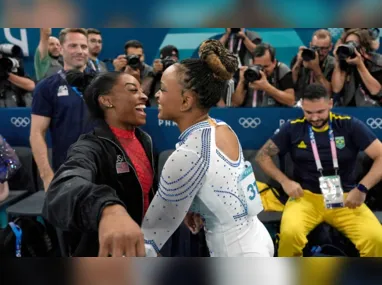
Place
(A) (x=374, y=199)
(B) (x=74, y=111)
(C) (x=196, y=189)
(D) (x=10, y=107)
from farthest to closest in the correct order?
(D) (x=10, y=107) < (A) (x=374, y=199) < (B) (x=74, y=111) < (C) (x=196, y=189)

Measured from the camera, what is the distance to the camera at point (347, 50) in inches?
57.9

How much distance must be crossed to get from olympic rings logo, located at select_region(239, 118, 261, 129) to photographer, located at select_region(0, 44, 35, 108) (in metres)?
0.77

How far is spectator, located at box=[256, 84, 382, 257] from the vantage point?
4.27 ft

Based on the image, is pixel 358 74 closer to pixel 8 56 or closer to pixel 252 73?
pixel 252 73

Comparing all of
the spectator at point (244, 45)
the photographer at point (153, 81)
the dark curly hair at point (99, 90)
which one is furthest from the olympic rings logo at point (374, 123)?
the dark curly hair at point (99, 90)

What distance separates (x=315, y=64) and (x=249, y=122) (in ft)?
1.13

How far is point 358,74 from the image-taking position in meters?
1.54

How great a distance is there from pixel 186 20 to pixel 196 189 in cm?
39

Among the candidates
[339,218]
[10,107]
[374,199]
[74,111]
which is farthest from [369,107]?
[10,107]

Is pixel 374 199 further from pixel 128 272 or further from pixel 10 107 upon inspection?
pixel 128 272

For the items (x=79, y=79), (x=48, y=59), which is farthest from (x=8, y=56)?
(x=79, y=79)

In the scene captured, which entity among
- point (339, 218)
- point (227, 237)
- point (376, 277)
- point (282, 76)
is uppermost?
point (282, 76)

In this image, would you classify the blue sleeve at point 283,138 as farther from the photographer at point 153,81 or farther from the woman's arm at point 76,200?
the woman's arm at point 76,200

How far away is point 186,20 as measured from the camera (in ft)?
0.72
